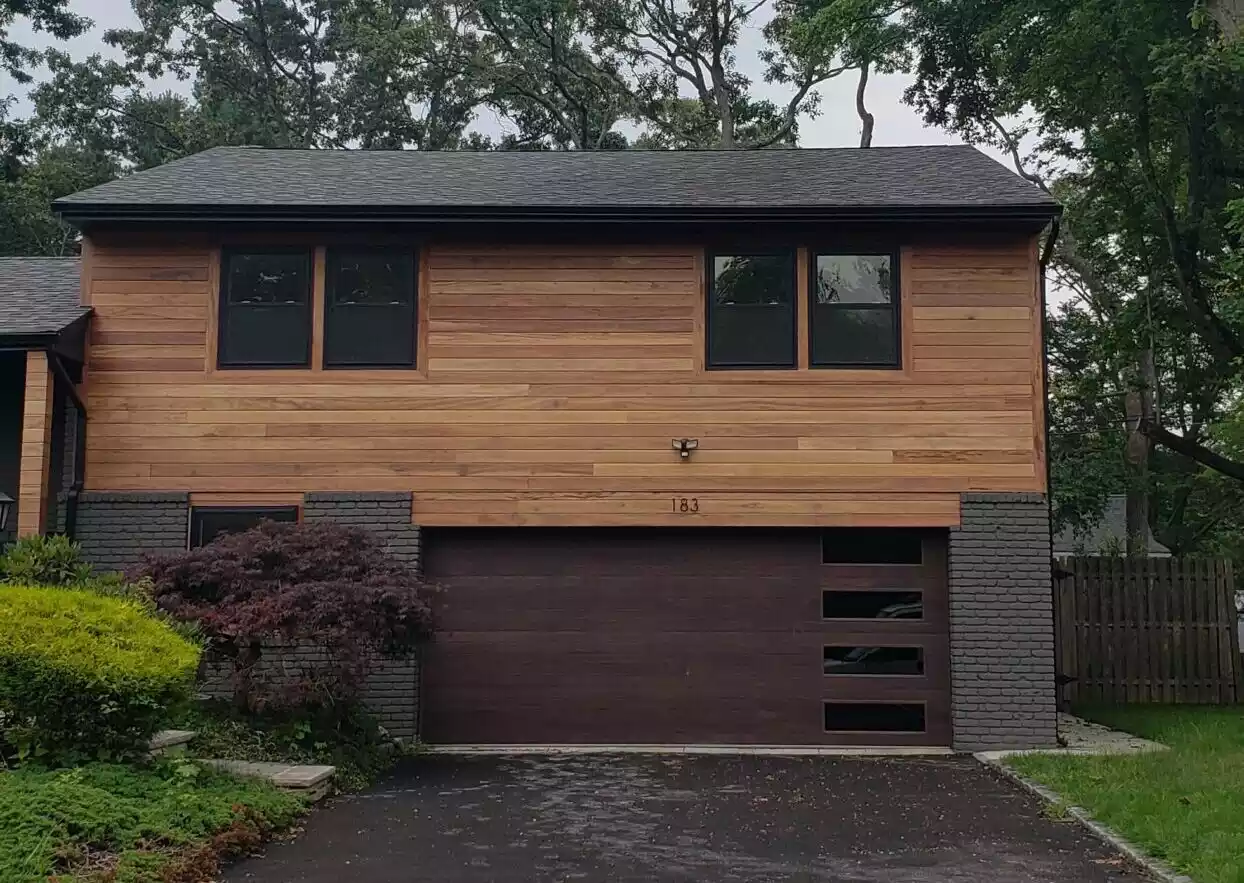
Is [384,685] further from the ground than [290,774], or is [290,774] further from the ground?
[384,685]

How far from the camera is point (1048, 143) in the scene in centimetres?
2288

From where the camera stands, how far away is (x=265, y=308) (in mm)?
10906

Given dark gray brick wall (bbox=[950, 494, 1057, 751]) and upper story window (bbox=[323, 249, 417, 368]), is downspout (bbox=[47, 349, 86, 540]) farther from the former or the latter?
dark gray brick wall (bbox=[950, 494, 1057, 751])

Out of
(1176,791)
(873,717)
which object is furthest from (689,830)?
(873,717)

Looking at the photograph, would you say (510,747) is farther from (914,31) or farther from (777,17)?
(777,17)

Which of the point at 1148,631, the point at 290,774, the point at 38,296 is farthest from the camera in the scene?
the point at 1148,631

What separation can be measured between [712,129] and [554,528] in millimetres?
22464

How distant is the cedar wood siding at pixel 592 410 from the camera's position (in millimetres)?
10539

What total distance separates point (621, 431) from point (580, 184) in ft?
9.15

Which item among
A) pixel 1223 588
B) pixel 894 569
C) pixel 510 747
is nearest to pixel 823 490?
pixel 894 569

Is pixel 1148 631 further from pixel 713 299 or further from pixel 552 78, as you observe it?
pixel 552 78

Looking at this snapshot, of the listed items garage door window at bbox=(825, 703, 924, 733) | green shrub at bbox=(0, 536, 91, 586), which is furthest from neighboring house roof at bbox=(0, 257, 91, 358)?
garage door window at bbox=(825, 703, 924, 733)

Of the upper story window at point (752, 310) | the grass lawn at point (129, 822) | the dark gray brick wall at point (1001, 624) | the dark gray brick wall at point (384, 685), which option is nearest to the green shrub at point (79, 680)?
the grass lawn at point (129, 822)

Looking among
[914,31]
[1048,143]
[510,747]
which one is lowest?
[510,747]
